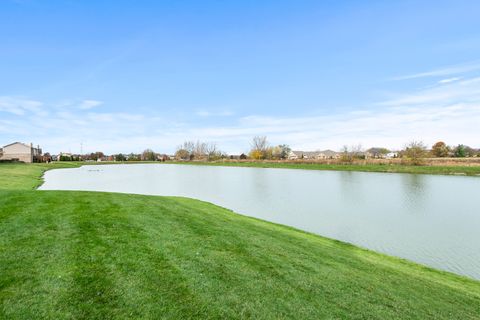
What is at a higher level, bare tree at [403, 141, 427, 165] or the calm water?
bare tree at [403, 141, 427, 165]

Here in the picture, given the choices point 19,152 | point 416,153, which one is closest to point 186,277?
point 416,153

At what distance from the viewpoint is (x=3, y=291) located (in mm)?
3688

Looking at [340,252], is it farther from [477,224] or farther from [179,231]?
[477,224]

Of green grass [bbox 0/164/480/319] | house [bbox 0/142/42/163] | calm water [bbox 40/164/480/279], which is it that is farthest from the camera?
house [bbox 0/142/42/163]

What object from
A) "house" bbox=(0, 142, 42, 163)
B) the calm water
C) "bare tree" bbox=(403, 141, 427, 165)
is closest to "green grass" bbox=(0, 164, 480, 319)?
the calm water

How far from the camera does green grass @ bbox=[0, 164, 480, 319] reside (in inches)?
145

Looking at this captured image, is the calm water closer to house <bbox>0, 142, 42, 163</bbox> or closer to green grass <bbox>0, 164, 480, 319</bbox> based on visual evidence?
green grass <bbox>0, 164, 480, 319</bbox>

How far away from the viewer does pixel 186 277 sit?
14.8ft

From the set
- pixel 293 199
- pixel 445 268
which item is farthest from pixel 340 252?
pixel 293 199

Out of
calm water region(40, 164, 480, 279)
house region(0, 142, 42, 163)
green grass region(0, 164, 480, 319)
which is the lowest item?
calm water region(40, 164, 480, 279)

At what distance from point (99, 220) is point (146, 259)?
2.89m

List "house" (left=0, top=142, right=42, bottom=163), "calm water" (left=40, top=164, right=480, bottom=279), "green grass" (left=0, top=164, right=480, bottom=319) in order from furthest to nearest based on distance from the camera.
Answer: "house" (left=0, top=142, right=42, bottom=163) < "calm water" (left=40, top=164, right=480, bottom=279) < "green grass" (left=0, top=164, right=480, bottom=319)

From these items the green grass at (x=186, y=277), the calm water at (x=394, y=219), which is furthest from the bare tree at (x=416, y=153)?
the green grass at (x=186, y=277)

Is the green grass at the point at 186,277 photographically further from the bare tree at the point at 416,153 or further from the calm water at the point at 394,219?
the bare tree at the point at 416,153
